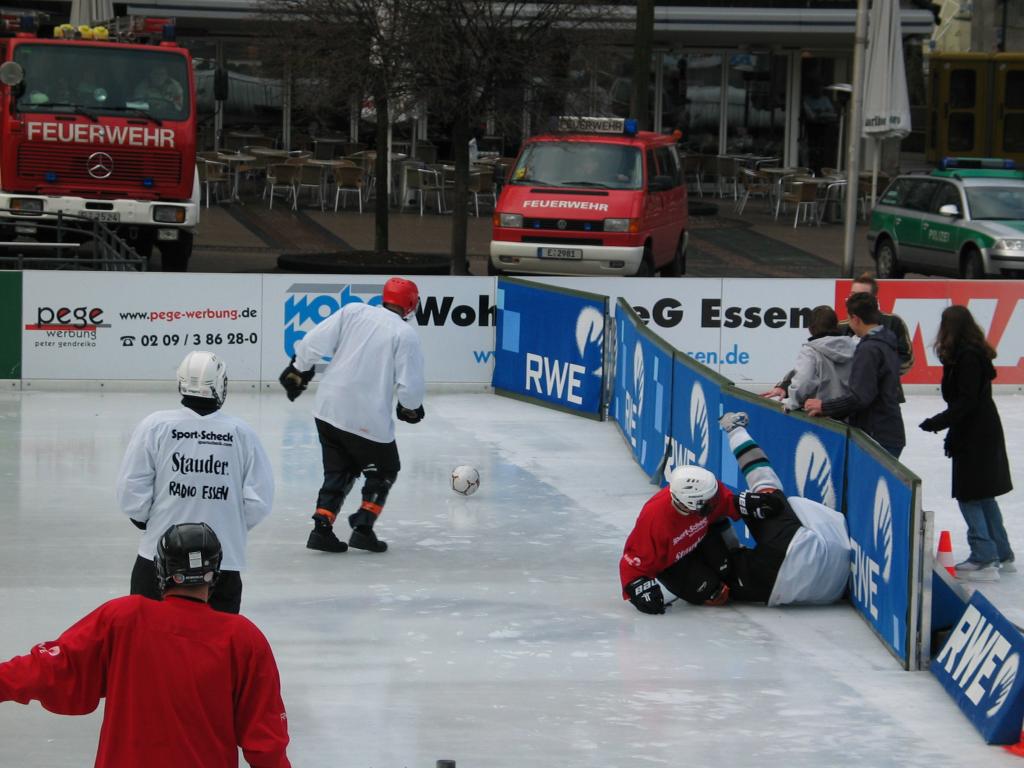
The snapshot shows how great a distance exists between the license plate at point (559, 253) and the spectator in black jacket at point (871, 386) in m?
11.2

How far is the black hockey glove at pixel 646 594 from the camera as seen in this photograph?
8992 mm

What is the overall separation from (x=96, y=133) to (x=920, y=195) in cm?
1166

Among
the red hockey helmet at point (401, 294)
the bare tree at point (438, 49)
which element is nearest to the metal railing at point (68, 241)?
the bare tree at point (438, 49)

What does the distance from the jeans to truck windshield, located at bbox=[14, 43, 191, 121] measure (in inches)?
525

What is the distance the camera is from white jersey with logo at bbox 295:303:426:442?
994 cm

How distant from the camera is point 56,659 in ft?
14.5

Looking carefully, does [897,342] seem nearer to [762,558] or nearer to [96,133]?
[762,558]

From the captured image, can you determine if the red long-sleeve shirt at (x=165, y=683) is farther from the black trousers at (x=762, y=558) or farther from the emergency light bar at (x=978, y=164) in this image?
the emergency light bar at (x=978, y=164)

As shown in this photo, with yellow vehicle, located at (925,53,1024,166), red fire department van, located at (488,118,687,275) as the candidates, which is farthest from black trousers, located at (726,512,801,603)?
yellow vehicle, located at (925,53,1024,166)

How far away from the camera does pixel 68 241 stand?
20.8m

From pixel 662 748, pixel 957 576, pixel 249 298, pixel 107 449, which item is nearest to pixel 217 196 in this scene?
pixel 249 298

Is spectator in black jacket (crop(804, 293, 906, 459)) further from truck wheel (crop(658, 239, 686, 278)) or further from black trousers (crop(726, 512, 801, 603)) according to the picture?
truck wheel (crop(658, 239, 686, 278))

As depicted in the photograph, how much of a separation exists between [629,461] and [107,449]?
4.26 metres

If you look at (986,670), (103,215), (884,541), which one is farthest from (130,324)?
(986,670)
